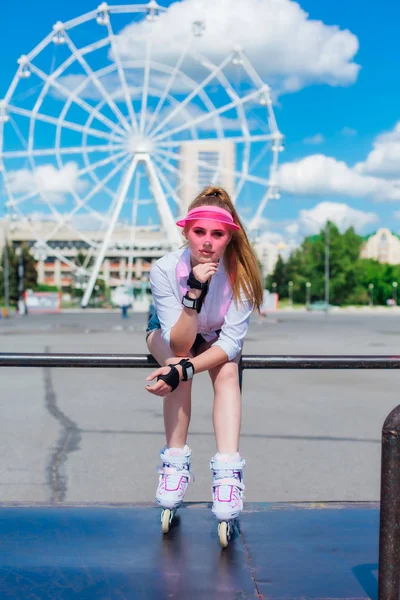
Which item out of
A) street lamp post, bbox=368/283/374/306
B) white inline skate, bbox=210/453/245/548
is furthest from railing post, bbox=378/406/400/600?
street lamp post, bbox=368/283/374/306

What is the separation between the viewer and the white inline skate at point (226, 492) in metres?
2.95

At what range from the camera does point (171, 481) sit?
311cm

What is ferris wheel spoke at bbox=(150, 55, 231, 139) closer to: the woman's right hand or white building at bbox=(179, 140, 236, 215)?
white building at bbox=(179, 140, 236, 215)

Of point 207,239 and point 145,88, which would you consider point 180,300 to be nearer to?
point 207,239

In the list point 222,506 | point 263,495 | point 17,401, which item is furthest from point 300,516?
point 17,401

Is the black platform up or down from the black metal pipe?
down

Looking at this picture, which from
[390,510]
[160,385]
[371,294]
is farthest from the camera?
[371,294]

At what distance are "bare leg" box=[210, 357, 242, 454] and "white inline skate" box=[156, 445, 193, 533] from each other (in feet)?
0.67

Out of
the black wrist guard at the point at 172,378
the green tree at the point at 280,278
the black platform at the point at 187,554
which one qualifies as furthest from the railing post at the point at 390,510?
the green tree at the point at 280,278

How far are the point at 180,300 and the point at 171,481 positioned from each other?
0.77 m

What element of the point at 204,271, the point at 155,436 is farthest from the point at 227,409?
the point at 155,436

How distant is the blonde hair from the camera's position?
3086 mm

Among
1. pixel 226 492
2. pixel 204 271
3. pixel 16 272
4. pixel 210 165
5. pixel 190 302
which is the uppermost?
pixel 210 165

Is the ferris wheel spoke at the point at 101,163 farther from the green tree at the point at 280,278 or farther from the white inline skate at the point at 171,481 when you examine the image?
the green tree at the point at 280,278
